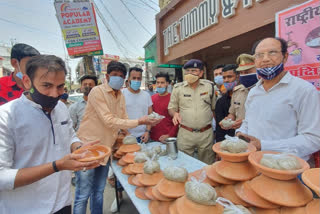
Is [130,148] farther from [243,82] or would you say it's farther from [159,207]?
[243,82]

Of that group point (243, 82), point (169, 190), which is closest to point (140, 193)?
point (169, 190)

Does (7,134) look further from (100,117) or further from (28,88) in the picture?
(100,117)

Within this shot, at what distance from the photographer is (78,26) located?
5.64 m

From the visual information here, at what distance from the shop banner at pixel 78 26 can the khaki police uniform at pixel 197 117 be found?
15.6 ft

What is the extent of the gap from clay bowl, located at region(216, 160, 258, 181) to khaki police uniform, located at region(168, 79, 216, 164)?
1.67 metres

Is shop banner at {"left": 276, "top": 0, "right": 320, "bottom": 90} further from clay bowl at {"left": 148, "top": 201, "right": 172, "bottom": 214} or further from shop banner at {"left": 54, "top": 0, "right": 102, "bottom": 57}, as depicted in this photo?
shop banner at {"left": 54, "top": 0, "right": 102, "bottom": 57}

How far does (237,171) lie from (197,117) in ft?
5.66

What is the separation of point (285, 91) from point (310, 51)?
3.36 ft

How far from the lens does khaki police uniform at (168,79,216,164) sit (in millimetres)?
2777

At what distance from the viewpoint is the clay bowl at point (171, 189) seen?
1.12m

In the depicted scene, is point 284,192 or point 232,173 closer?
point 284,192

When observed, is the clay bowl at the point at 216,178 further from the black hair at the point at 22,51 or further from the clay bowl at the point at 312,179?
the black hair at the point at 22,51

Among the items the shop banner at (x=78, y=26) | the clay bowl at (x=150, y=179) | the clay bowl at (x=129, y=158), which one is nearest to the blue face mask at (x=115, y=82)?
the clay bowl at (x=129, y=158)

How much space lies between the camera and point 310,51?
192 cm
